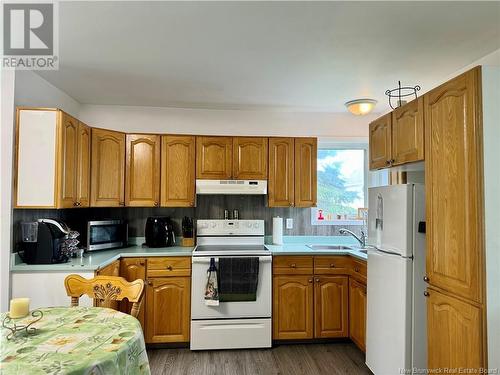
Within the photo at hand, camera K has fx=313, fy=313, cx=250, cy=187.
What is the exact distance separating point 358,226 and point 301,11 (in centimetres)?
270

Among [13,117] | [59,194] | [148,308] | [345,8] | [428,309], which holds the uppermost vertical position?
[345,8]

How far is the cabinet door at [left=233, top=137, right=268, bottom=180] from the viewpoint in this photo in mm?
3342

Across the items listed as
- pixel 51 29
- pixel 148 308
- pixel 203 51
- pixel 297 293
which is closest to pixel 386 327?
pixel 297 293

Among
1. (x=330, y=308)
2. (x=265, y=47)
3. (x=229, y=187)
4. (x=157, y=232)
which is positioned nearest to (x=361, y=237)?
(x=330, y=308)

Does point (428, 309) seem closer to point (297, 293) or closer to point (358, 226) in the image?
point (297, 293)

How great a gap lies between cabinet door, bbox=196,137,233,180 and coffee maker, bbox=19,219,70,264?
1415 millimetres

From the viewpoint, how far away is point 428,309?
1.86 m

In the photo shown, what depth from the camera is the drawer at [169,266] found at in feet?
9.57

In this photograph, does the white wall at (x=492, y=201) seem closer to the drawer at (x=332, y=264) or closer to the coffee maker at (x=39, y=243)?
the drawer at (x=332, y=264)

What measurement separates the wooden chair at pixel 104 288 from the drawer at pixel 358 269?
188 cm

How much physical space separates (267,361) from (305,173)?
1859 millimetres

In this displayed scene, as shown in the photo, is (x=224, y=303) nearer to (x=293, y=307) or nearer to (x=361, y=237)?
(x=293, y=307)

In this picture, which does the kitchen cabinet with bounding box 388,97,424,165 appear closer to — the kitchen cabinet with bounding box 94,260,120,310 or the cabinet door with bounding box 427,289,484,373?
the cabinet door with bounding box 427,289,484,373

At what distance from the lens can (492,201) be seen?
4.78 ft
